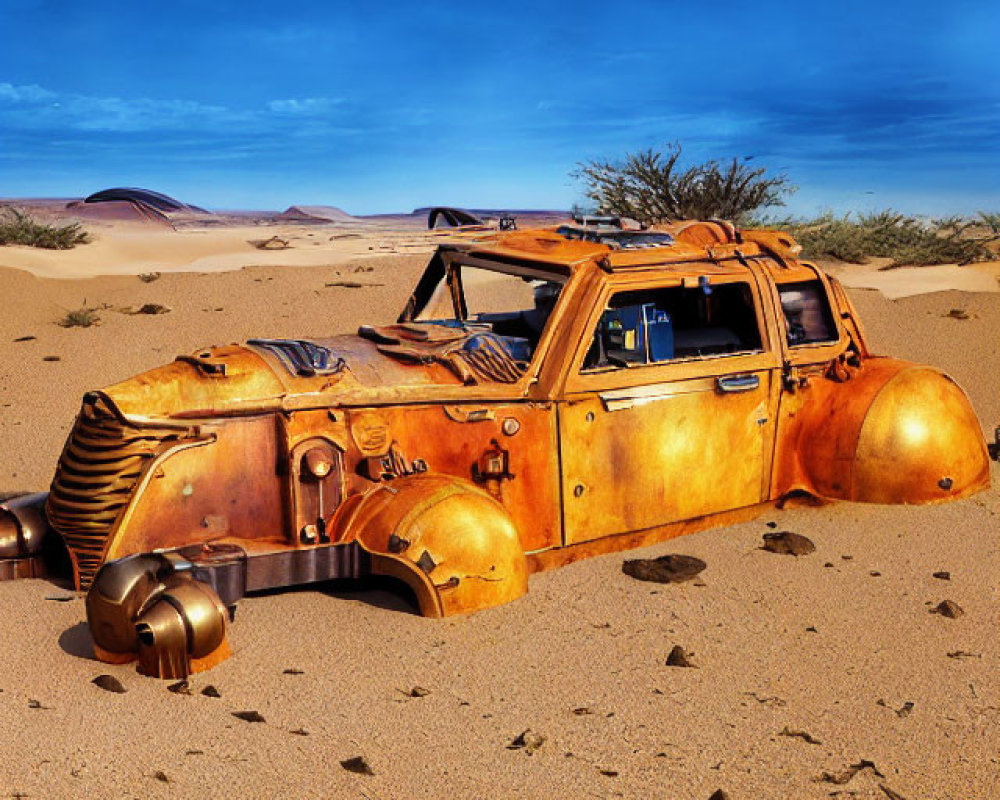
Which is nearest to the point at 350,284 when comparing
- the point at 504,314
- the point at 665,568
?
the point at 504,314

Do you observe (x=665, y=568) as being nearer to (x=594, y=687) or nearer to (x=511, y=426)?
(x=511, y=426)

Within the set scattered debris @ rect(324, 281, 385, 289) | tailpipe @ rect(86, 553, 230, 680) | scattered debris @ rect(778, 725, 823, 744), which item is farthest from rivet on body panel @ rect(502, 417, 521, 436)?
scattered debris @ rect(324, 281, 385, 289)

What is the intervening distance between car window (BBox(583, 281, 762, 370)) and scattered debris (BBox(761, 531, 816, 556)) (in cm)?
107

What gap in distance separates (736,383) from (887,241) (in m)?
19.8

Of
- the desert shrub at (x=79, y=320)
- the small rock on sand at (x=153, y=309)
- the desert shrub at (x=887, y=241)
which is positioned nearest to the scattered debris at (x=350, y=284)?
the small rock on sand at (x=153, y=309)

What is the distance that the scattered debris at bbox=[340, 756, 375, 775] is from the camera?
4547 millimetres

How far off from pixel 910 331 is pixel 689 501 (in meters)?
8.51

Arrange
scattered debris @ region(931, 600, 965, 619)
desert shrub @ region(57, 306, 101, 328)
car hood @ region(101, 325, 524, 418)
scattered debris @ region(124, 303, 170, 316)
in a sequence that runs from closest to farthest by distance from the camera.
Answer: car hood @ region(101, 325, 524, 418) < scattered debris @ region(931, 600, 965, 619) < desert shrub @ region(57, 306, 101, 328) < scattered debris @ region(124, 303, 170, 316)

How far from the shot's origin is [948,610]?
613 cm

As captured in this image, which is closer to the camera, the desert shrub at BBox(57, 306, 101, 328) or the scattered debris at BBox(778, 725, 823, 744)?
the scattered debris at BBox(778, 725, 823, 744)

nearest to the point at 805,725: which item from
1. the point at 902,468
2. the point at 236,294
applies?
the point at 902,468

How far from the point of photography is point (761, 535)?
713 cm

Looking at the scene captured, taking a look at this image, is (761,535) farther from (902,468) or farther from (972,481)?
(972,481)

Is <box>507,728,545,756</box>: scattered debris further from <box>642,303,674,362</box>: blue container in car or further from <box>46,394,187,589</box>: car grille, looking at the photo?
<box>642,303,674,362</box>: blue container in car
